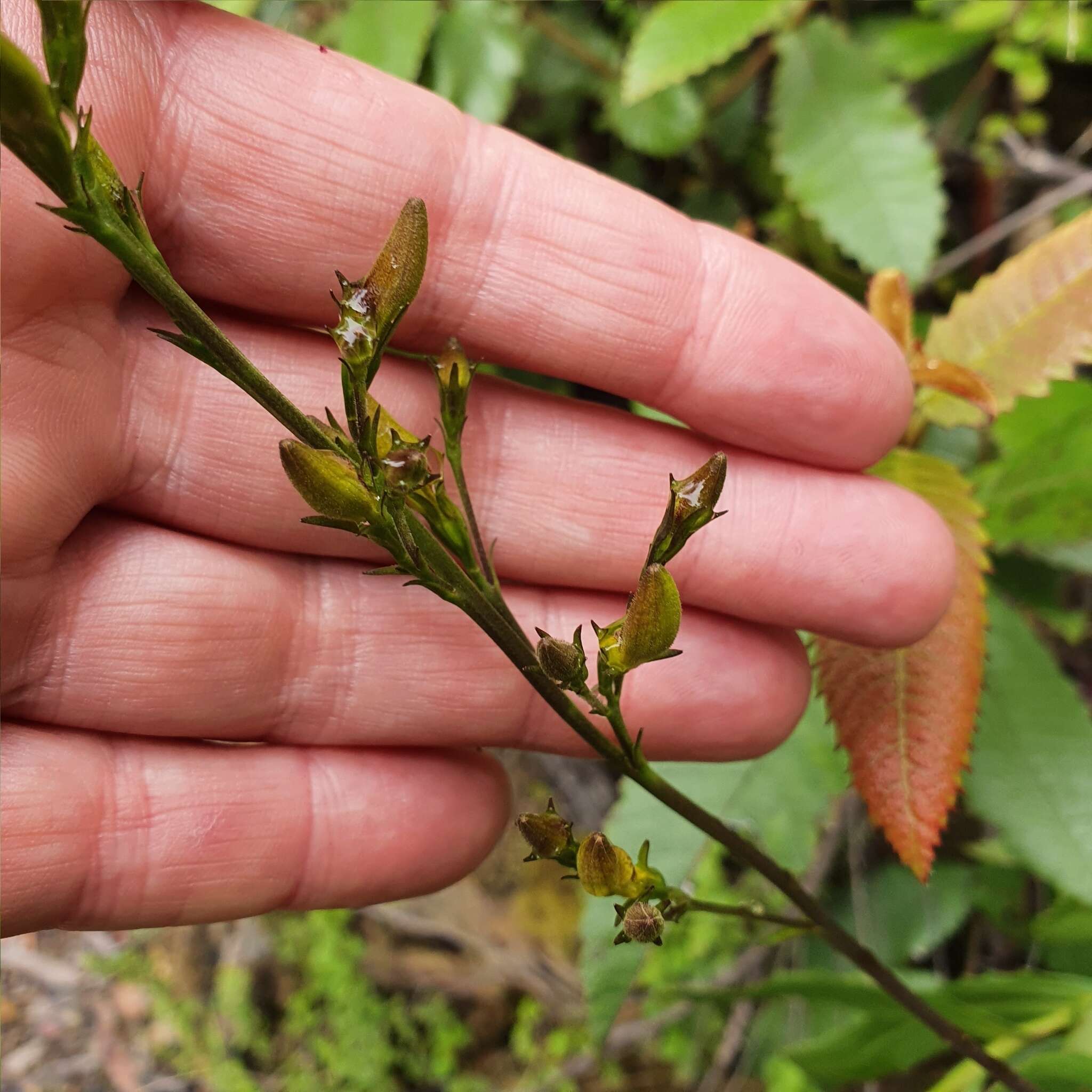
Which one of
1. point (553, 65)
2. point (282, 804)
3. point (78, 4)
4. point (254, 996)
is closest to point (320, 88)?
point (78, 4)

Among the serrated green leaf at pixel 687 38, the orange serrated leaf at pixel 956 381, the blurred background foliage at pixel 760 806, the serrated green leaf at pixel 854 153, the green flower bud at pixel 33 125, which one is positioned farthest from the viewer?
the serrated green leaf at pixel 854 153

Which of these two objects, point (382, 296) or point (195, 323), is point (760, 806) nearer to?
point (382, 296)

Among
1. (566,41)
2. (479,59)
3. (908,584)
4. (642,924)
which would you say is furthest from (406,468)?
(566,41)

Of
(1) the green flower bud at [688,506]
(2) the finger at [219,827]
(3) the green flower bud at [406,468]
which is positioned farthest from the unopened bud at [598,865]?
(2) the finger at [219,827]

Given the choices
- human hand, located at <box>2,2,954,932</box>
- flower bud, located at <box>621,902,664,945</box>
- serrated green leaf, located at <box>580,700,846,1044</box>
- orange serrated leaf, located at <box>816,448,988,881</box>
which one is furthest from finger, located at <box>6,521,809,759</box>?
flower bud, located at <box>621,902,664,945</box>

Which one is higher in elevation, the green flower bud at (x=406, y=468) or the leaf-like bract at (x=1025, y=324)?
the leaf-like bract at (x=1025, y=324)

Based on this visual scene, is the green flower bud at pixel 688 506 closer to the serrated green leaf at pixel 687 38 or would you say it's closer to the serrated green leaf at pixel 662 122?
the serrated green leaf at pixel 687 38
